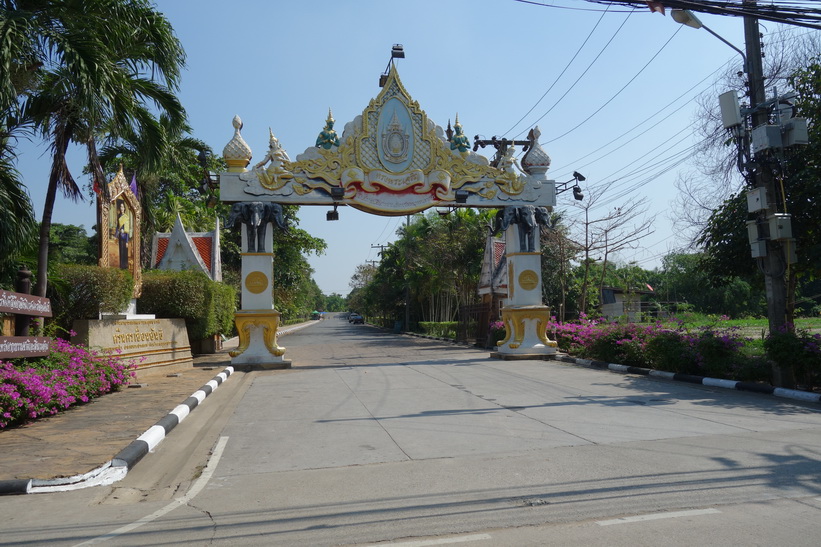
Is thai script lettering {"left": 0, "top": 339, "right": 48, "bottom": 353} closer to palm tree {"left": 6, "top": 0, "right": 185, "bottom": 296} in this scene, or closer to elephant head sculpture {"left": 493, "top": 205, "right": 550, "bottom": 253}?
palm tree {"left": 6, "top": 0, "right": 185, "bottom": 296}

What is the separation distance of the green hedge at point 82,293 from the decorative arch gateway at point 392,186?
14.5 feet

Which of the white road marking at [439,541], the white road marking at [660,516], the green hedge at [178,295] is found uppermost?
the green hedge at [178,295]

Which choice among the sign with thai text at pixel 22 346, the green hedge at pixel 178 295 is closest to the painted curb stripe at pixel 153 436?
the sign with thai text at pixel 22 346

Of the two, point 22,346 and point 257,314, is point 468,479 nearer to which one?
point 22,346

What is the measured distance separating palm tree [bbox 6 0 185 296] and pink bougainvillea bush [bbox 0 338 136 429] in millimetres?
1437

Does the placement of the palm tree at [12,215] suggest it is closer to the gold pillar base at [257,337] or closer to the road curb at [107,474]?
the road curb at [107,474]

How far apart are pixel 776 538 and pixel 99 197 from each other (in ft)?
48.2

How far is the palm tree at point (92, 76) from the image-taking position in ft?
33.9

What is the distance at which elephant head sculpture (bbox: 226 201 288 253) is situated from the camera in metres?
18.4

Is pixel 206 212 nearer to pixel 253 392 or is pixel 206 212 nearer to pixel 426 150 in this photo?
pixel 426 150

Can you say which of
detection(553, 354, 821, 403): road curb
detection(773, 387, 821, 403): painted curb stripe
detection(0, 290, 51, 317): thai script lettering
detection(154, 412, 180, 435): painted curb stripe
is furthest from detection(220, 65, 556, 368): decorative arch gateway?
detection(773, 387, 821, 403): painted curb stripe

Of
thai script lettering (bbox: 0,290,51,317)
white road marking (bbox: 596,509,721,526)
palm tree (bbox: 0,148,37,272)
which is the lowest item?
white road marking (bbox: 596,509,721,526)

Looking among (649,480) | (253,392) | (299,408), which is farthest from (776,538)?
(253,392)

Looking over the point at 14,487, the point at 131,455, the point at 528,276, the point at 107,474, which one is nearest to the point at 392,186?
the point at 528,276
